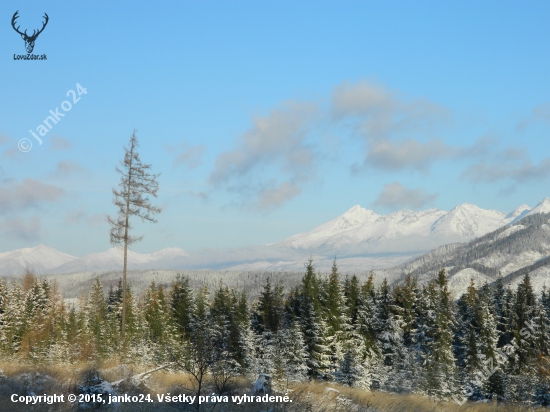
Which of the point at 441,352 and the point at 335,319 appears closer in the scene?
the point at 335,319

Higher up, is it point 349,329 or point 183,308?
point 183,308

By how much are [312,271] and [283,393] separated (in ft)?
135

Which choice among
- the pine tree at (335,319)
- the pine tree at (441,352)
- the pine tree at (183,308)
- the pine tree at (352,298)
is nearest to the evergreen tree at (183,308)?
the pine tree at (183,308)

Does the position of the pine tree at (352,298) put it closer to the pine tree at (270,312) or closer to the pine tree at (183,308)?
the pine tree at (270,312)

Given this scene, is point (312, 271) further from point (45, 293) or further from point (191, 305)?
point (45, 293)

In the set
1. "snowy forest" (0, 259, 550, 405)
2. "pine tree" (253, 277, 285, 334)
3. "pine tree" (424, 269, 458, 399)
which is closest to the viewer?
"pine tree" (424, 269, 458, 399)

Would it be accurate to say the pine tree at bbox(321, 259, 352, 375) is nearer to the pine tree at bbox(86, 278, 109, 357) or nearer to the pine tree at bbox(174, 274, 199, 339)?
the pine tree at bbox(174, 274, 199, 339)

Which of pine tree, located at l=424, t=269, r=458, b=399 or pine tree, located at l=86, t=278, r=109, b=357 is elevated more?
pine tree, located at l=86, t=278, r=109, b=357

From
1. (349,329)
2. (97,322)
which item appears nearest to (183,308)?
(97,322)

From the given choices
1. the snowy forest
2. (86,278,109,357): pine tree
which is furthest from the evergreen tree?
(86,278,109,357): pine tree

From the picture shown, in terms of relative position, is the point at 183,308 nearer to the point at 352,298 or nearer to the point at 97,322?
the point at 97,322

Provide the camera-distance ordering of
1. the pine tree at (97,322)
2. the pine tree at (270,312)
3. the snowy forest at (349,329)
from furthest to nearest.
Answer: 1. the pine tree at (270,312)
2. the snowy forest at (349,329)
3. the pine tree at (97,322)

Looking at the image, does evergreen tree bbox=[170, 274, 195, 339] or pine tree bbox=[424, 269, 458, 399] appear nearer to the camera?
pine tree bbox=[424, 269, 458, 399]

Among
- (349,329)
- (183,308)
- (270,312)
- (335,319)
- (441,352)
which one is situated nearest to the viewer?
(335,319)
